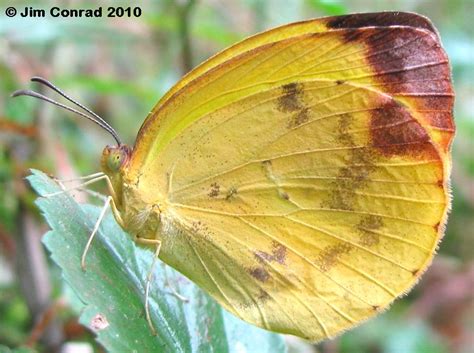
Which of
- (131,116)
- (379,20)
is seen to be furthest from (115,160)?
(131,116)

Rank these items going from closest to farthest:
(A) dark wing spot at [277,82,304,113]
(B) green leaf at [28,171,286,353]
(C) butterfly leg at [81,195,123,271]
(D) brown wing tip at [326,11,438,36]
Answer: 1. (B) green leaf at [28,171,286,353]
2. (C) butterfly leg at [81,195,123,271]
3. (D) brown wing tip at [326,11,438,36]
4. (A) dark wing spot at [277,82,304,113]

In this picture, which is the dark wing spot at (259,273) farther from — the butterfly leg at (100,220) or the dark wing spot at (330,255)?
the butterfly leg at (100,220)

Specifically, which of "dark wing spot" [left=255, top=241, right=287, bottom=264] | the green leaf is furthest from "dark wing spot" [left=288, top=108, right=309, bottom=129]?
the green leaf

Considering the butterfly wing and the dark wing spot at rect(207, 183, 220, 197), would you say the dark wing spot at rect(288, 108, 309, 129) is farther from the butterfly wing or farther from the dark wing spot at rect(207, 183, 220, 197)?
the dark wing spot at rect(207, 183, 220, 197)

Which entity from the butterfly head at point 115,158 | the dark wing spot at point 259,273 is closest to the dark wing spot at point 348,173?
the dark wing spot at point 259,273

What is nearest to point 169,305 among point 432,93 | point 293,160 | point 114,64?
point 293,160

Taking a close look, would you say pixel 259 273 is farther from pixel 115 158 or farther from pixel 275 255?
pixel 115 158
